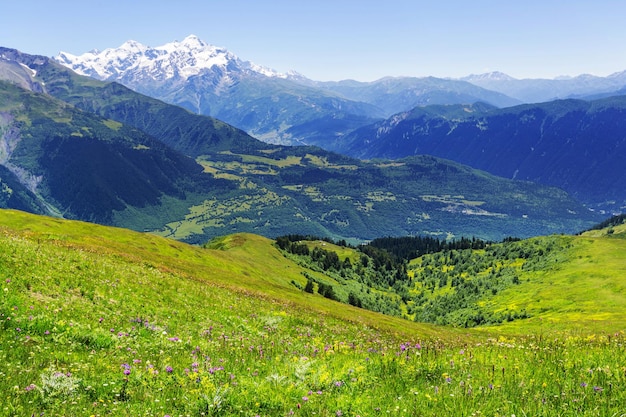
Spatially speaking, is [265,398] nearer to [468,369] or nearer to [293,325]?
[468,369]

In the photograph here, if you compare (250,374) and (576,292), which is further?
(576,292)

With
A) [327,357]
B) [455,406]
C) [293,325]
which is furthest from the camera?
[293,325]

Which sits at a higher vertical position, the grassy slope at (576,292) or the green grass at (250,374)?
the green grass at (250,374)

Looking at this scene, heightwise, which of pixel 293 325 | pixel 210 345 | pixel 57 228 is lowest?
pixel 57 228

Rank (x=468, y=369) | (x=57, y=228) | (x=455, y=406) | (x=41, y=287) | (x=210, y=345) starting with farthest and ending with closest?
1. (x=57, y=228)
2. (x=41, y=287)
3. (x=210, y=345)
4. (x=468, y=369)
5. (x=455, y=406)

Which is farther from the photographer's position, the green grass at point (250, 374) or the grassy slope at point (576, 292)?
the grassy slope at point (576, 292)

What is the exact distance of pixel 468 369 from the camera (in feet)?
37.0

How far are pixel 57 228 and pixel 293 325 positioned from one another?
94.5 meters

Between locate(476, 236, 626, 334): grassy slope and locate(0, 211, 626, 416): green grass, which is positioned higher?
locate(0, 211, 626, 416): green grass

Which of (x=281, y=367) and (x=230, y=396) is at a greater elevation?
(x=230, y=396)

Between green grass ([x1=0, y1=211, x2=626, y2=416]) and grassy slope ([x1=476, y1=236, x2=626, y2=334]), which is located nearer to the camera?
green grass ([x1=0, y1=211, x2=626, y2=416])

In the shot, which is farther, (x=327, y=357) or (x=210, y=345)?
(x=210, y=345)

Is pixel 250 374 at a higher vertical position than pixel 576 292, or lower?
higher

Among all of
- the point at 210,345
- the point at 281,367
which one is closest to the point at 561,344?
the point at 281,367
